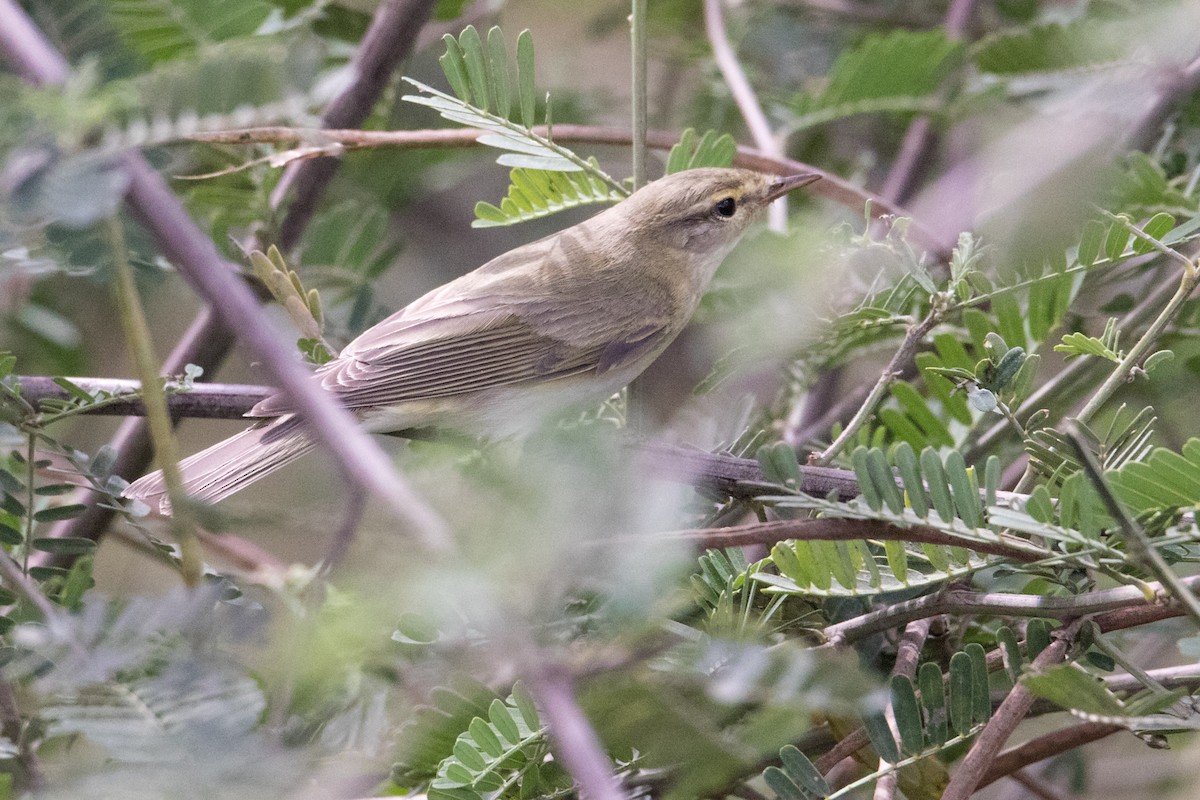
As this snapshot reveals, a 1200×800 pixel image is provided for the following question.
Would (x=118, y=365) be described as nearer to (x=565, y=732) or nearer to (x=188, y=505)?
(x=188, y=505)

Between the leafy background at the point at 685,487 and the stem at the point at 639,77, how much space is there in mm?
117

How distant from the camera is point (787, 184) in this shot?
7.46ft

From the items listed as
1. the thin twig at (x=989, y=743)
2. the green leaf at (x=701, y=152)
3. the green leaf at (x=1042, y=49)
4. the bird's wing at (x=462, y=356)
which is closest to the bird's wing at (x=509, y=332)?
the bird's wing at (x=462, y=356)

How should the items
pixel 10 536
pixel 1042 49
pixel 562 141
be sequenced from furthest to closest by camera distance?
pixel 1042 49, pixel 562 141, pixel 10 536

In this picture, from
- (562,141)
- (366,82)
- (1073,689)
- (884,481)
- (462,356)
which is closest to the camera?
(1073,689)

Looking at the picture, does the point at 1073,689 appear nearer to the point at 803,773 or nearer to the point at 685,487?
the point at 803,773

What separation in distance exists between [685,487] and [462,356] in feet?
3.96

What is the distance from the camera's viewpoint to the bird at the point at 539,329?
2066mm

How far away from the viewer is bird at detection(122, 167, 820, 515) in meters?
2.07

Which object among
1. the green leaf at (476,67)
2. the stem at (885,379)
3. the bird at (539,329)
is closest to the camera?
the stem at (885,379)

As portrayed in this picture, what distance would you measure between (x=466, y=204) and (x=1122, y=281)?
2.21 m

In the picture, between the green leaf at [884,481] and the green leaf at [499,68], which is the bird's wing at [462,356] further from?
the green leaf at [884,481]

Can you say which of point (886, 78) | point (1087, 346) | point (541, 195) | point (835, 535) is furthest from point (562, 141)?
point (835, 535)

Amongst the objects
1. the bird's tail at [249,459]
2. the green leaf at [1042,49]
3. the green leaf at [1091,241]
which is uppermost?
the green leaf at [1042,49]
